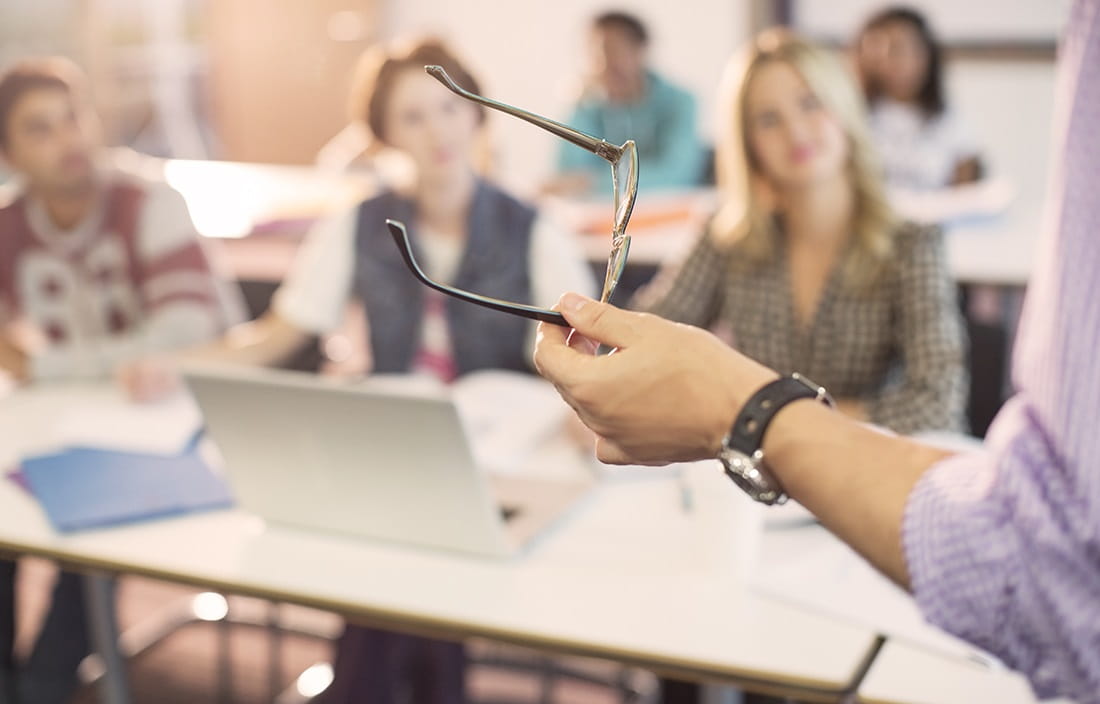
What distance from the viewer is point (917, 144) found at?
421cm

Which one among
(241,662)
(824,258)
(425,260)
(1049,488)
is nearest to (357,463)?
(1049,488)

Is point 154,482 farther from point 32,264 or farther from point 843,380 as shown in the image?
point 843,380

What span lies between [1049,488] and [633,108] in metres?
4.01

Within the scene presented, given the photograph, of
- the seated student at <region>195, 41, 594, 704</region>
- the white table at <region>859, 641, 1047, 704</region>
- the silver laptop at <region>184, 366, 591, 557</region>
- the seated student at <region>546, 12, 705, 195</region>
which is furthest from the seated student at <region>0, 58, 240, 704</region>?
the seated student at <region>546, 12, 705, 195</region>

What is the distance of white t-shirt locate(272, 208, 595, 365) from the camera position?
2.21 metres

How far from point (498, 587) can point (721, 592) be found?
251 mm

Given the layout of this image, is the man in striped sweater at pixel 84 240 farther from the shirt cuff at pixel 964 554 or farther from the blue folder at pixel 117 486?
the shirt cuff at pixel 964 554

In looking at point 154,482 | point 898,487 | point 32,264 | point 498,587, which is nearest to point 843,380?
point 498,587

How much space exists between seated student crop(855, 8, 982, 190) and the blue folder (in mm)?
3164

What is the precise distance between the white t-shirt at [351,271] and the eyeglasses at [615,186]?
1507 millimetres

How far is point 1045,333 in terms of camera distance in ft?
2.14

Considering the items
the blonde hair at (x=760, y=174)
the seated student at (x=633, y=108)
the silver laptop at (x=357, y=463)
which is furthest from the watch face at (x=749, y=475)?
the seated student at (x=633, y=108)

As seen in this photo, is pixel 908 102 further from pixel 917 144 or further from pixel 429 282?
pixel 429 282

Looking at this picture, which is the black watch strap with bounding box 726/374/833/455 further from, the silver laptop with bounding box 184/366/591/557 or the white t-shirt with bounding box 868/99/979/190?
the white t-shirt with bounding box 868/99/979/190
